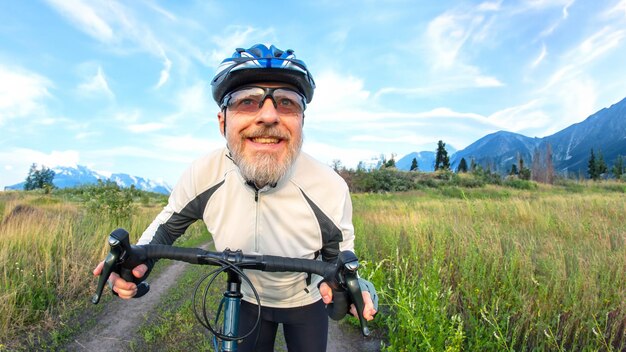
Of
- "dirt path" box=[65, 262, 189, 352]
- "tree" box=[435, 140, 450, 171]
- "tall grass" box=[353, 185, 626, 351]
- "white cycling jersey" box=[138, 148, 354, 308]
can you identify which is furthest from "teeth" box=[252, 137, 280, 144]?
"tree" box=[435, 140, 450, 171]

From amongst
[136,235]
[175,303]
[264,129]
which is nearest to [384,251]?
[175,303]

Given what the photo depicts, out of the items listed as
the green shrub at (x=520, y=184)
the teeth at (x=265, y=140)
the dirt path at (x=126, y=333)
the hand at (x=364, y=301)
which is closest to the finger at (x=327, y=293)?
the hand at (x=364, y=301)

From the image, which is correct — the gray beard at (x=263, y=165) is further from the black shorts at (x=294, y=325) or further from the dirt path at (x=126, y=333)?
the dirt path at (x=126, y=333)

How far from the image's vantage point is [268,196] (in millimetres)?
2166

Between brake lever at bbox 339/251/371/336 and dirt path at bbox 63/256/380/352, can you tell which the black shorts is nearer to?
brake lever at bbox 339/251/371/336

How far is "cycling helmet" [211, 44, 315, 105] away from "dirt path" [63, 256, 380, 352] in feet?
11.7

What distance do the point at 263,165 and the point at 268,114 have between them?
28 centimetres

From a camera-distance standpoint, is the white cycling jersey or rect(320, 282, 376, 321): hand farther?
the white cycling jersey

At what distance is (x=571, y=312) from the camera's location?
3.69 m

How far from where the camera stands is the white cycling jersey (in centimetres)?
218

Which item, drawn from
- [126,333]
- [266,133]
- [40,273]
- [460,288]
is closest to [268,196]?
[266,133]

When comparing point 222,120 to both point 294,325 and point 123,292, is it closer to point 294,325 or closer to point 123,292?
point 123,292

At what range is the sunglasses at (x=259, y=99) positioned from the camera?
1.92 meters

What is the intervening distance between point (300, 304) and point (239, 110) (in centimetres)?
143
